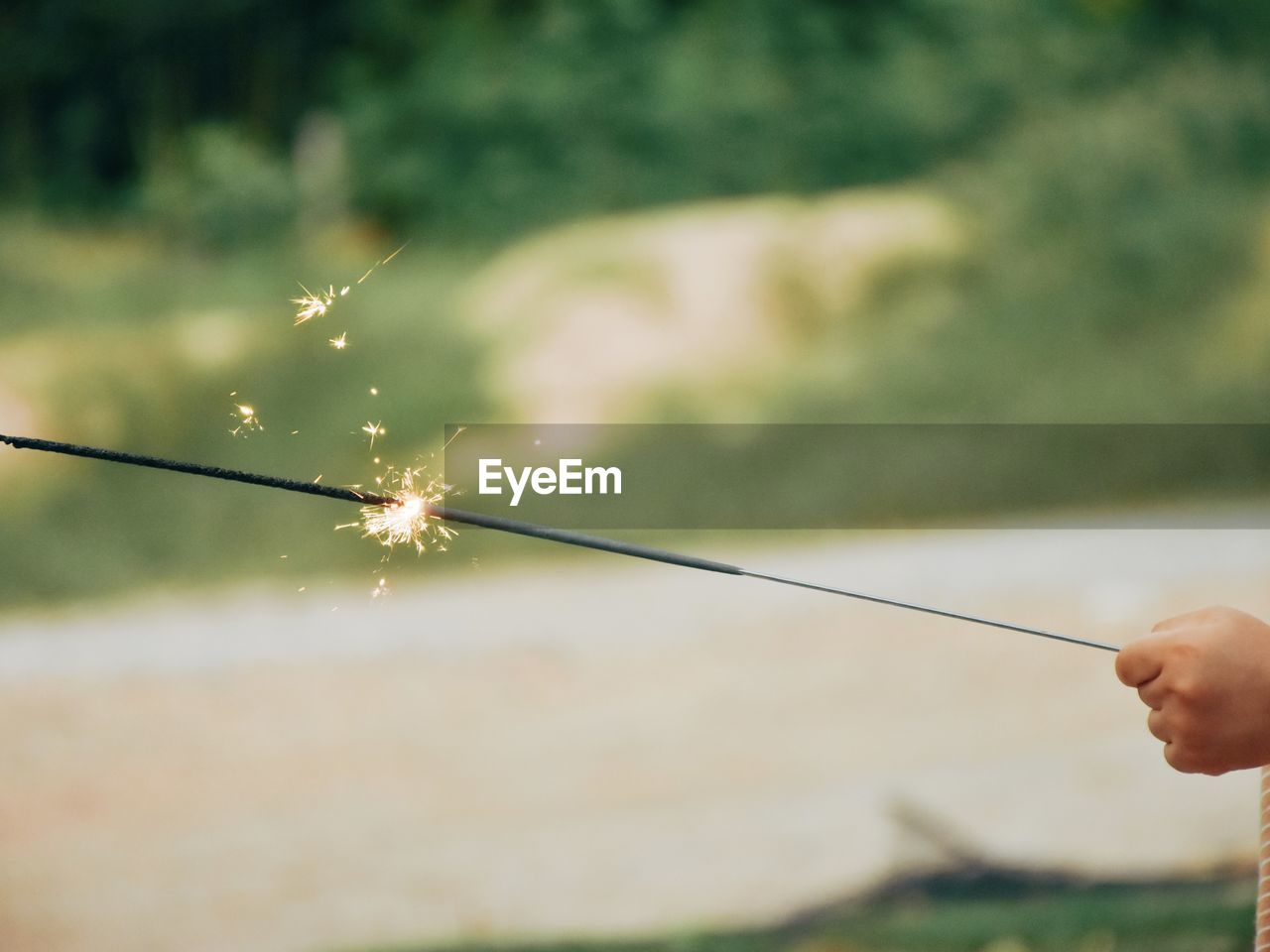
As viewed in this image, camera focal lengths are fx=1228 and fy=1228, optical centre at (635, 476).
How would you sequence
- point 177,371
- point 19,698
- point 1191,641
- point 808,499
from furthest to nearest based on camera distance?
1. point 808,499
2. point 177,371
3. point 19,698
4. point 1191,641

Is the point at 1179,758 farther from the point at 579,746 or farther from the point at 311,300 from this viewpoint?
the point at 311,300

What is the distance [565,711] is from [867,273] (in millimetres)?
1187

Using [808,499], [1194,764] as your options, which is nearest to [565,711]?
[808,499]

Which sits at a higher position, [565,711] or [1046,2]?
[1046,2]

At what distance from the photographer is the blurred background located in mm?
1909

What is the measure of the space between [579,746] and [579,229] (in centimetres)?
109

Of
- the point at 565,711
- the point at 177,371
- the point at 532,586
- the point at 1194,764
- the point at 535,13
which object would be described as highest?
the point at 535,13

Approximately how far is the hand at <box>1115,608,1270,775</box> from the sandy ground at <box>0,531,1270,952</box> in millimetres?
1190

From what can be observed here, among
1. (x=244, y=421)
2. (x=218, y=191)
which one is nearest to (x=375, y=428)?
(x=244, y=421)

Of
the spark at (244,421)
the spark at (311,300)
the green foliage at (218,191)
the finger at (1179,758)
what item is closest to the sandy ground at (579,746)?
the spark at (244,421)

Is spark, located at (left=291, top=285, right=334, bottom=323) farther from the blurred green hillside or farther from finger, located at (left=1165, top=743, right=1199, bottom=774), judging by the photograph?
finger, located at (left=1165, top=743, right=1199, bottom=774)

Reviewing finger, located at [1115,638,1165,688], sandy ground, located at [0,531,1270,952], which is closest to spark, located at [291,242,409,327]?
sandy ground, located at [0,531,1270,952]

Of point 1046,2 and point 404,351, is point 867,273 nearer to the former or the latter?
point 1046,2

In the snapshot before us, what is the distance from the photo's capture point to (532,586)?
2461mm
